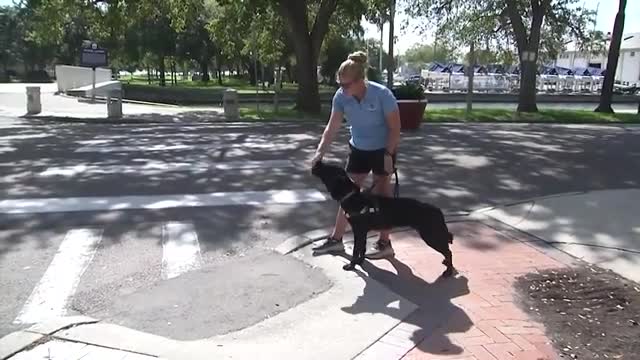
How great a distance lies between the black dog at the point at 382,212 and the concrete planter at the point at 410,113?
11.6 m

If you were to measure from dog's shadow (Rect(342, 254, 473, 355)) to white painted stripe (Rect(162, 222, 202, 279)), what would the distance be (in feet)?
4.86

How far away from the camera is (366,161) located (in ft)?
18.2

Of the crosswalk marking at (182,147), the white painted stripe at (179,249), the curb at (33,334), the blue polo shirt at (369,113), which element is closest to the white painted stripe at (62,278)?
the curb at (33,334)

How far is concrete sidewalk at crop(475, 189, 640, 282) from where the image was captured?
5.73m

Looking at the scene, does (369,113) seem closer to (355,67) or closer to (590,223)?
(355,67)

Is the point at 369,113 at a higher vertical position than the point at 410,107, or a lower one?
higher

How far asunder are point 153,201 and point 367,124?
3655 mm

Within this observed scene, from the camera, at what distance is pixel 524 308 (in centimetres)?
450

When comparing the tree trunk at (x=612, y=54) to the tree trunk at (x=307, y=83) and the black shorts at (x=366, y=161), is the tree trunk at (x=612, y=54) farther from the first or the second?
the black shorts at (x=366, y=161)

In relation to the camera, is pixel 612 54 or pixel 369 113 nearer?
pixel 369 113

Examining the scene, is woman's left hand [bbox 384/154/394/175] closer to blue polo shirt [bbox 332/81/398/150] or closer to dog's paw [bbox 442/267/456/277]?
blue polo shirt [bbox 332/81/398/150]

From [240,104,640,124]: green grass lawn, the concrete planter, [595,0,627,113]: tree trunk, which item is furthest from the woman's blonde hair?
[595,0,627,113]: tree trunk

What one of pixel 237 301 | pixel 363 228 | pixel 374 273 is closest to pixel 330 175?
pixel 363 228

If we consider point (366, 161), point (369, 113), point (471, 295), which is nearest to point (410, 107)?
point (366, 161)
